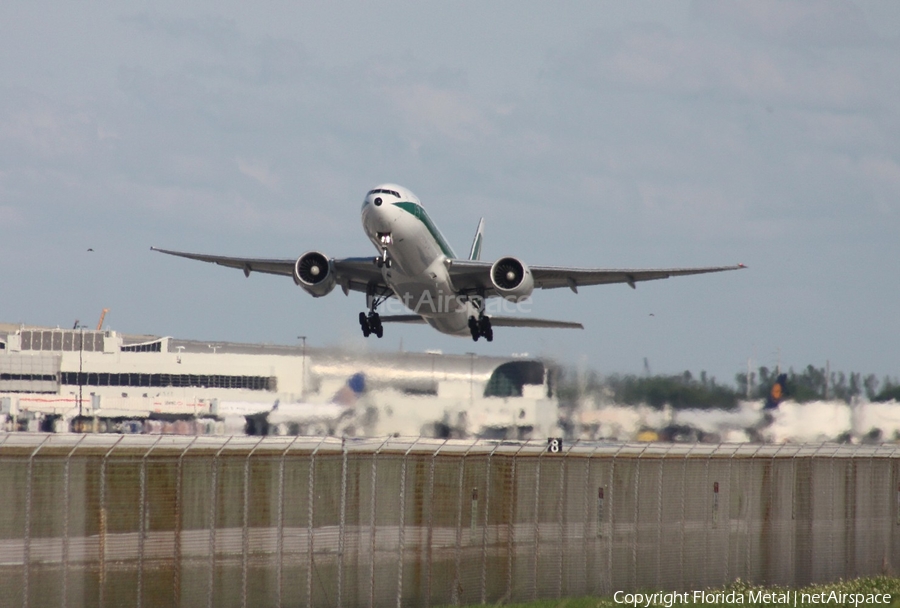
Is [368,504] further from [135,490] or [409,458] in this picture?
[135,490]

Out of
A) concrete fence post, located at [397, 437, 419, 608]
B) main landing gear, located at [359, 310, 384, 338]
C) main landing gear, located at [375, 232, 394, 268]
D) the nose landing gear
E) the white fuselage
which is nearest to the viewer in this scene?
concrete fence post, located at [397, 437, 419, 608]

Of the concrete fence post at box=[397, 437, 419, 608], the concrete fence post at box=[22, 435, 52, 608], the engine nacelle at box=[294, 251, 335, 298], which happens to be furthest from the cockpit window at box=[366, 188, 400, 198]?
the concrete fence post at box=[22, 435, 52, 608]

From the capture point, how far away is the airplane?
3098 centimetres

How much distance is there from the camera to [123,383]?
48.4 meters

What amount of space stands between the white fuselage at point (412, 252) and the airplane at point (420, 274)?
0.03m

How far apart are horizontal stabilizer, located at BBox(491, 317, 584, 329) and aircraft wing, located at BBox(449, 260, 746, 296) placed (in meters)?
2.11

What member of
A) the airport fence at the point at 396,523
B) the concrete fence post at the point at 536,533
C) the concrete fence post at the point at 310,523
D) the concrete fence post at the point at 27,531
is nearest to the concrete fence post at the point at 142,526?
the airport fence at the point at 396,523

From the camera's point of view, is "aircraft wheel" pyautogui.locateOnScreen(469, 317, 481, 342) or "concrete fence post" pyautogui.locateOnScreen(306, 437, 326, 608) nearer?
"concrete fence post" pyautogui.locateOnScreen(306, 437, 326, 608)

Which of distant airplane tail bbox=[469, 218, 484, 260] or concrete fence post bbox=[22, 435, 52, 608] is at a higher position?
distant airplane tail bbox=[469, 218, 484, 260]

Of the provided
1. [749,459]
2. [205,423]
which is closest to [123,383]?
[205,423]

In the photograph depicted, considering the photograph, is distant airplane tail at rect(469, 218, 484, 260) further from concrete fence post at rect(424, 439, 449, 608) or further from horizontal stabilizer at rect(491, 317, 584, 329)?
concrete fence post at rect(424, 439, 449, 608)

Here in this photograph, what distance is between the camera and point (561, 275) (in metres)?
35.4

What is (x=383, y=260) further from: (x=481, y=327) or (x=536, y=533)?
(x=536, y=533)

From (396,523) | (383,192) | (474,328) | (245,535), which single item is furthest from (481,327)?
(245,535)
